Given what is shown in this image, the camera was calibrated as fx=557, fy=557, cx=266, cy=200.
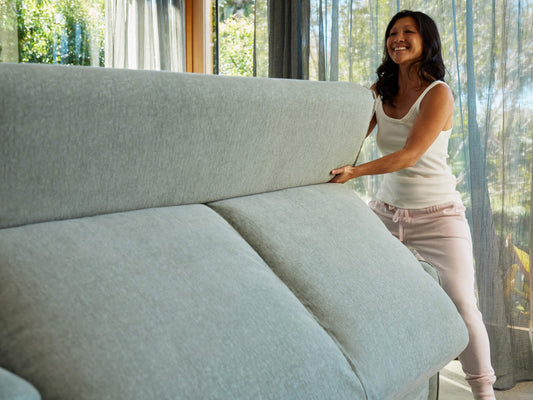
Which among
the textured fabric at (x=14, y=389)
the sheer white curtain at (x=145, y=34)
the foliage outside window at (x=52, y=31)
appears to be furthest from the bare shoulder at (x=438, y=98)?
the foliage outside window at (x=52, y=31)

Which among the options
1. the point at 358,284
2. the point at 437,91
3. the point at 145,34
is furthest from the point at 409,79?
the point at 145,34

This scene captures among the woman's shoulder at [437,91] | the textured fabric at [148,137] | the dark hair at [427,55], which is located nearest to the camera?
the textured fabric at [148,137]

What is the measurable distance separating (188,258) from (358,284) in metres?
0.35

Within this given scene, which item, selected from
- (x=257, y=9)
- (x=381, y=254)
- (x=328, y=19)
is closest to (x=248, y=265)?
(x=381, y=254)

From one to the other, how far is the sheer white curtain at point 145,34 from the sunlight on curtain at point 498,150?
7.06 feet

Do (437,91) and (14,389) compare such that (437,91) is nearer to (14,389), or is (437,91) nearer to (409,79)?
(409,79)

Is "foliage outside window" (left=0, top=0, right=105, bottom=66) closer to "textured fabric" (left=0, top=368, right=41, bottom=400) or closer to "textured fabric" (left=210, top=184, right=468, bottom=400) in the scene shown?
"textured fabric" (left=210, top=184, right=468, bottom=400)

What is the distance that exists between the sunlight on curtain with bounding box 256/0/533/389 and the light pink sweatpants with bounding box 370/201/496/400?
613mm

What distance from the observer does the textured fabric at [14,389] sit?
0.50 m

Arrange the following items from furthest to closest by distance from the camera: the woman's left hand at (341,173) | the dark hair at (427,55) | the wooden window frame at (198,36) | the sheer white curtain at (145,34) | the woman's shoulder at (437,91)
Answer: the wooden window frame at (198,36) < the sheer white curtain at (145,34) < the dark hair at (427,55) < the woman's shoulder at (437,91) < the woman's left hand at (341,173)

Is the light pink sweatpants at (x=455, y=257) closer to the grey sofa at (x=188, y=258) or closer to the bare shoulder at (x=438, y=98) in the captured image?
the bare shoulder at (x=438, y=98)

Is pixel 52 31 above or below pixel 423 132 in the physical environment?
above

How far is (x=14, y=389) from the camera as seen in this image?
506 mm

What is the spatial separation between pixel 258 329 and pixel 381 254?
1.47 ft
